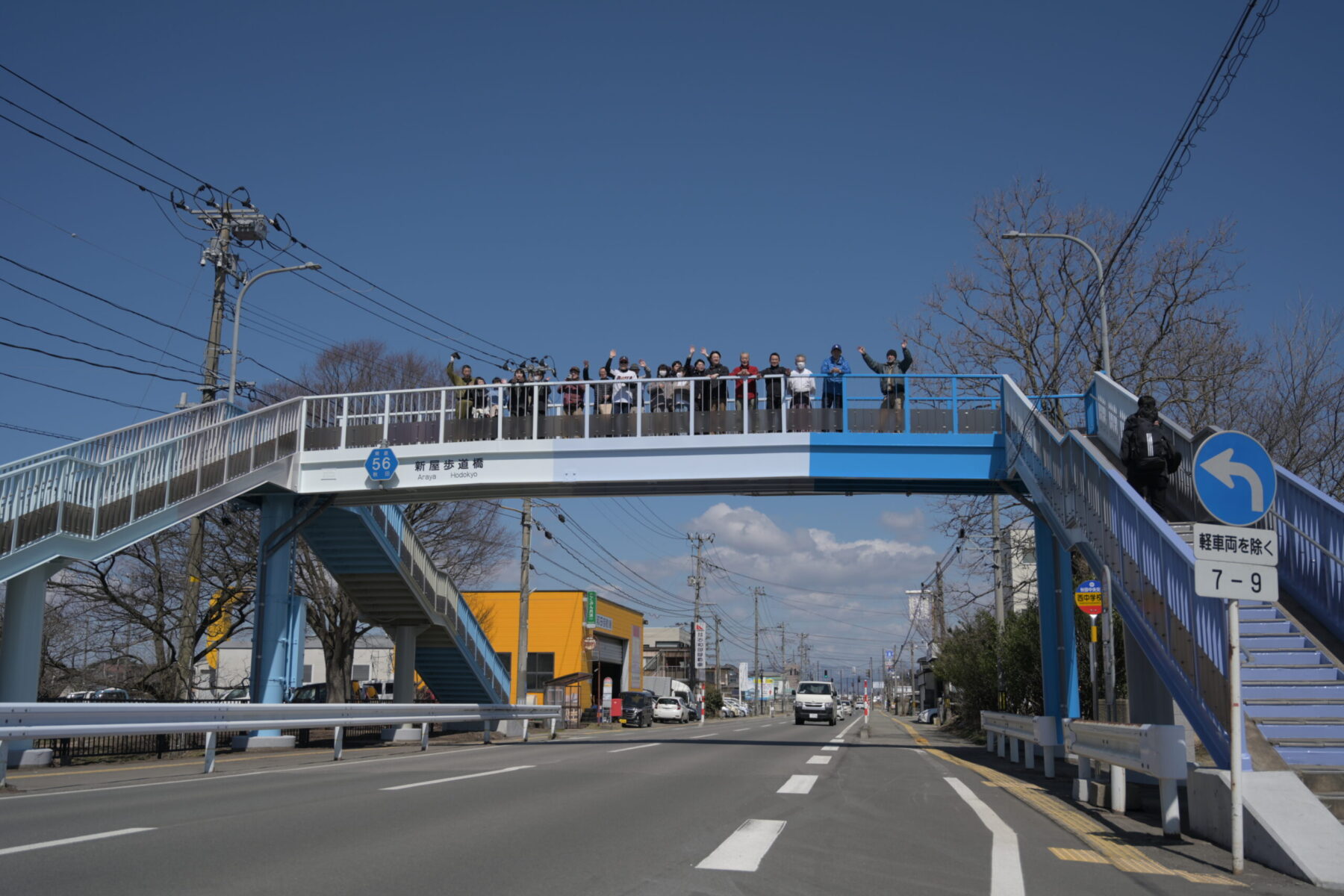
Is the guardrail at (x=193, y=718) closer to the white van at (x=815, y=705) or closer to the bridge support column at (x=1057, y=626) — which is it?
the bridge support column at (x=1057, y=626)

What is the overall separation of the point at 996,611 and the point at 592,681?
3264 cm

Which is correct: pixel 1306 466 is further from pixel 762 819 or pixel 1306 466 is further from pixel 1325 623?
pixel 762 819

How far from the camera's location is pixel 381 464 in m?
23.3

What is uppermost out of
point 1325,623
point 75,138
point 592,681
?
point 75,138

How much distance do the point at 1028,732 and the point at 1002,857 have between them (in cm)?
874

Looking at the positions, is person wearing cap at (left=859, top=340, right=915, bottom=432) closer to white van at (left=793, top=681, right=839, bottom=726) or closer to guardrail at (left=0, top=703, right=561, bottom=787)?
guardrail at (left=0, top=703, right=561, bottom=787)

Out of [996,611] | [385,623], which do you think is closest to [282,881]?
[385,623]

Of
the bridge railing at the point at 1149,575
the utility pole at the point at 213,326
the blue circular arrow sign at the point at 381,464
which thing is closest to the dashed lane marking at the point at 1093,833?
the bridge railing at the point at 1149,575

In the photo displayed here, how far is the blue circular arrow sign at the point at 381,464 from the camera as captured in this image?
23.3m

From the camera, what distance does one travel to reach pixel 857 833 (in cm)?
905

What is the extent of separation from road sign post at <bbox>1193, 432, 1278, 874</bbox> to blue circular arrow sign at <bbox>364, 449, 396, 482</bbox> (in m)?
18.3

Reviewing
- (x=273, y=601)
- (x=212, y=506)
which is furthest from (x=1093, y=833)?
(x=273, y=601)

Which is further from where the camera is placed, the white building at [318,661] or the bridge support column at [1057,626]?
the white building at [318,661]

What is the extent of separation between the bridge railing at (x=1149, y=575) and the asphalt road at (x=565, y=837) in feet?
4.62
